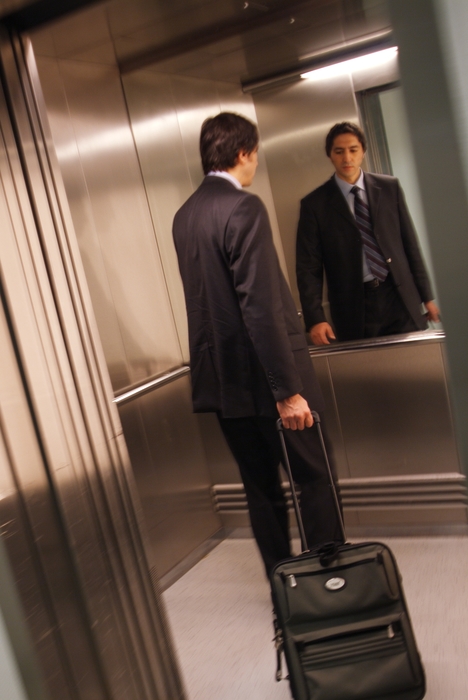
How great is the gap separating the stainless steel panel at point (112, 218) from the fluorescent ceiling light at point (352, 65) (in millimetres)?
887

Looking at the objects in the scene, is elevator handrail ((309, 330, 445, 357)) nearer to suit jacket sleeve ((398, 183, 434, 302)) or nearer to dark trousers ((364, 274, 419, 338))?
dark trousers ((364, 274, 419, 338))

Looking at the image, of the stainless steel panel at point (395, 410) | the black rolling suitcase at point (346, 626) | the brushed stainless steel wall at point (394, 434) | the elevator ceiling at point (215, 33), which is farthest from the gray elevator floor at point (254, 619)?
the elevator ceiling at point (215, 33)

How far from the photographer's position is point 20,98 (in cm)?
159

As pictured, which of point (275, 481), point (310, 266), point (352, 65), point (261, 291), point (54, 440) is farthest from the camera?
point (310, 266)

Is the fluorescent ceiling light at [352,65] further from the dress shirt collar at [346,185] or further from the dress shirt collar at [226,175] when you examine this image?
the dress shirt collar at [226,175]

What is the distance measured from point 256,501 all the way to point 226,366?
1.87 feet

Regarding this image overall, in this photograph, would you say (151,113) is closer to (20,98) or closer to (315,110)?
(315,110)

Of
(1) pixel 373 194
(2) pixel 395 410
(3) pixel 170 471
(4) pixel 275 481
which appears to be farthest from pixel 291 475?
(1) pixel 373 194

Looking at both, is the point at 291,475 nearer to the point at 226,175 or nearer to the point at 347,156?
the point at 226,175

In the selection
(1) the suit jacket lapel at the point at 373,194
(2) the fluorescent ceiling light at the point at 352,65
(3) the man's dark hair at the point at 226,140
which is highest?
(2) the fluorescent ceiling light at the point at 352,65

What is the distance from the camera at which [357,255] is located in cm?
324

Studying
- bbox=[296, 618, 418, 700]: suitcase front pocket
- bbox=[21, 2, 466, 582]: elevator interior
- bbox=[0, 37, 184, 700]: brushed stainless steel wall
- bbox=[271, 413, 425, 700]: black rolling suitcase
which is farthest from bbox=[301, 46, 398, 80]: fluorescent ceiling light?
bbox=[296, 618, 418, 700]: suitcase front pocket

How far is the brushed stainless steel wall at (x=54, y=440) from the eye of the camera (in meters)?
1.57

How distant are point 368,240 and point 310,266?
0.30 meters
